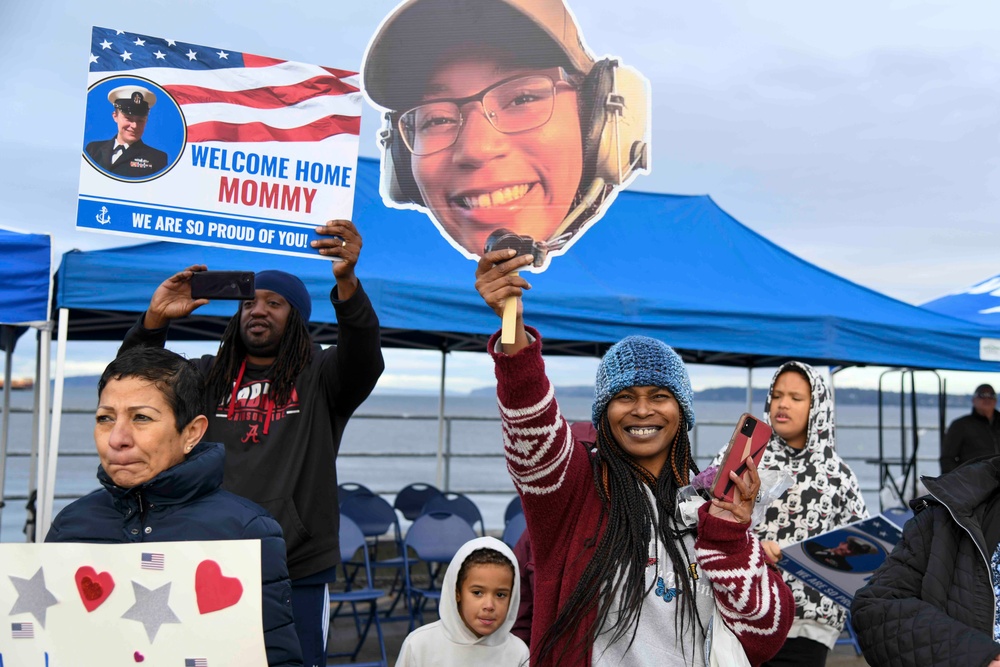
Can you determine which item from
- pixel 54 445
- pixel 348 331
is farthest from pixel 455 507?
pixel 348 331

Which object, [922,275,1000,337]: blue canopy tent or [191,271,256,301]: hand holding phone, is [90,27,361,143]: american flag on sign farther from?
[922,275,1000,337]: blue canopy tent

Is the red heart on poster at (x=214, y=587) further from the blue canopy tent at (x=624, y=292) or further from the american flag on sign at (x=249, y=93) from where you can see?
the blue canopy tent at (x=624, y=292)

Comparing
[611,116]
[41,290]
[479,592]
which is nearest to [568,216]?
[611,116]

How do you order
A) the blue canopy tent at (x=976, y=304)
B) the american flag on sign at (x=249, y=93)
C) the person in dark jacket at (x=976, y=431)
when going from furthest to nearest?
1. the person in dark jacket at (x=976, y=431)
2. the blue canopy tent at (x=976, y=304)
3. the american flag on sign at (x=249, y=93)

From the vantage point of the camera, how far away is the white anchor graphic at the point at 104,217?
2.60m

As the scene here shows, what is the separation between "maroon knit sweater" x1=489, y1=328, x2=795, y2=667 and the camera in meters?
1.90

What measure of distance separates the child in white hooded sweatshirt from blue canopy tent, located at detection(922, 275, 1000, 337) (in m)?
5.67

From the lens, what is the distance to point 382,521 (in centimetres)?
780

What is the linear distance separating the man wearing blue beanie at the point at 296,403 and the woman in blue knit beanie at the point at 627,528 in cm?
94

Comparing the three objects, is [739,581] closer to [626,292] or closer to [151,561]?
[151,561]

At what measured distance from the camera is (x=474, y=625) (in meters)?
3.66

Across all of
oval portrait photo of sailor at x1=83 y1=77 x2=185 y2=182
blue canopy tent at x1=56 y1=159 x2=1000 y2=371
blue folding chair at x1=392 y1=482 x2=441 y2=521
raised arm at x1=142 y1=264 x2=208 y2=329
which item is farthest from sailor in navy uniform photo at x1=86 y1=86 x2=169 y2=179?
blue folding chair at x1=392 y1=482 x2=441 y2=521

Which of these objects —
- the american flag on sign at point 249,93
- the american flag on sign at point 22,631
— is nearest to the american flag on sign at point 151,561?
the american flag on sign at point 22,631

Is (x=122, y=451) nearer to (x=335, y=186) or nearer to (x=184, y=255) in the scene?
(x=335, y=186)
